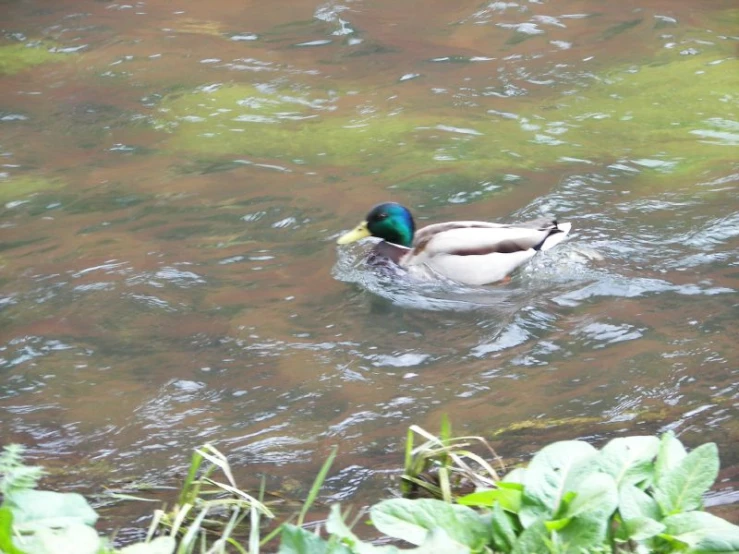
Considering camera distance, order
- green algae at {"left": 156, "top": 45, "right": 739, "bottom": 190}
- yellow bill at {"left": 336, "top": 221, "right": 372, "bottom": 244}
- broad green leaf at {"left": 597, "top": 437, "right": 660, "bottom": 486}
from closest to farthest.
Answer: broad green leaf at {"left": 597, "top": 437, "right": 660, "bottom": 486}, yellow bill at {"left": 336, "top": 221, "right": 372, "bottom": 244}, green algae at {"left": 156, "top": 45, "right": 739, "bottom": 190}

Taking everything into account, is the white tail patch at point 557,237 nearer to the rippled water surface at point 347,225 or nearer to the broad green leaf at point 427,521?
the rippled water surface at point 347,225

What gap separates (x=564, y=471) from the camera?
8.76 feet

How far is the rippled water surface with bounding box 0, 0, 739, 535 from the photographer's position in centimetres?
465

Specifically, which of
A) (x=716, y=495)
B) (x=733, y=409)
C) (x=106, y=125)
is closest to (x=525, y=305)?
(x=733, y=409)

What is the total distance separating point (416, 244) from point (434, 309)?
62 centimetres

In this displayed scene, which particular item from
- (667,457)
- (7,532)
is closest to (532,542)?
(667,457)

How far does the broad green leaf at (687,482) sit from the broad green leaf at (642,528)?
11 centimetres

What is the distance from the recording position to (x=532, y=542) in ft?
8.10

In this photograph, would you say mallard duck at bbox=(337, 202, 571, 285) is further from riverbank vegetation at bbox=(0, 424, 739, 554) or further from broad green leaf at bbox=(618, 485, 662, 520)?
broad green leaf at bbox=(618, 485, 662, 520)

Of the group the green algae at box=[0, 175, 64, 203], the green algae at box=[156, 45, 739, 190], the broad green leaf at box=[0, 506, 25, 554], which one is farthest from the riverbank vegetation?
the green algae at box=[0, 175, 64, 203]

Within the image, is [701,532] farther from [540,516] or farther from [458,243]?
[458,243]

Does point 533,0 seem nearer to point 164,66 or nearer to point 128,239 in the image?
point 164,66

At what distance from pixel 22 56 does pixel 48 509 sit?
7.96m

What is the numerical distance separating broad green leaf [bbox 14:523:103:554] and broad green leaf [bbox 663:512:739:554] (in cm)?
136
